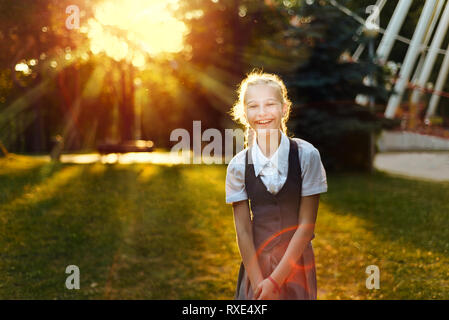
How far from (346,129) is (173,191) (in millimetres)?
5825

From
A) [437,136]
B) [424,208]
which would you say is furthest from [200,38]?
[424,208]

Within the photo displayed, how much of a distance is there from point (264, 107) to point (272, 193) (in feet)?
1.07

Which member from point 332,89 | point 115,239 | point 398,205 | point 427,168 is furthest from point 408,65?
point 115,239

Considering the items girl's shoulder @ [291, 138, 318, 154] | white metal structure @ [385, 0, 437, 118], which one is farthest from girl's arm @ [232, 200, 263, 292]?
white metal structure @ [385, 0, 437, 118]

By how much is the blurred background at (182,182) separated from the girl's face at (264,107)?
14.4 inches

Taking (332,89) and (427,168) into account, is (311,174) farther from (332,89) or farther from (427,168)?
(427,168)

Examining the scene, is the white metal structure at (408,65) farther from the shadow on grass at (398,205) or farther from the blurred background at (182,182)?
the shadow on grass at (398,205)

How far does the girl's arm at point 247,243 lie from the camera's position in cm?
179

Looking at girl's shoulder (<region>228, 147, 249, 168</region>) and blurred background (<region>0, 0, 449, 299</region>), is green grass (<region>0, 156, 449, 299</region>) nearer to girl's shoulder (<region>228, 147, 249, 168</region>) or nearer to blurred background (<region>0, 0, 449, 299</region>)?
blurred background (<region>0, 0, 449, 299</region>)

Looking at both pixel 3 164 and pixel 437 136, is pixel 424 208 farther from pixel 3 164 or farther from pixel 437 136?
pixel 437 136

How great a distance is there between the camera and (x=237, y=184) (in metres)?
1.79

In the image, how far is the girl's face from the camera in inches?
68.6

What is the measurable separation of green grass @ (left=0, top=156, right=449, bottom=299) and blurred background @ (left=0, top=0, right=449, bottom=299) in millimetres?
26

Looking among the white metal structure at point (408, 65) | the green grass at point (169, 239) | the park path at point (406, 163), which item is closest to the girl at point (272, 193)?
the green grass at point (169, 239)
